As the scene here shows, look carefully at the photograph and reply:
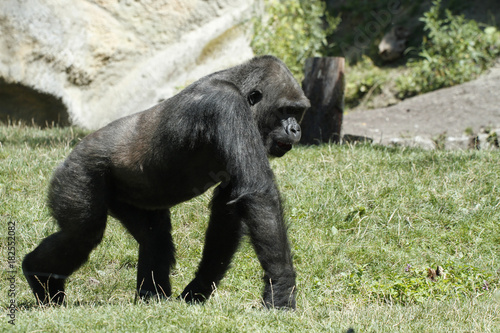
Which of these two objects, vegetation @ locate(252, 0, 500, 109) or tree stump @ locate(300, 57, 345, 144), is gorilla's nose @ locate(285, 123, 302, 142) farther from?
vegetation @ locate(252, 0, 500, 109)

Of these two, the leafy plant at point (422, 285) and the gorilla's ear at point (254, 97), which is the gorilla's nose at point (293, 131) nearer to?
the gorilla's ear at point (254, 97)

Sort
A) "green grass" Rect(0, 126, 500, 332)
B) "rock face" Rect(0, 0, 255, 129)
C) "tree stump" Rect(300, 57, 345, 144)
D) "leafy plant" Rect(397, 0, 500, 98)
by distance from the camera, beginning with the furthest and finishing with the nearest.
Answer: "leafy plant" Rect(397, 0, 500, 98) → "rock face" Rect(0, 0, 255, 129) → "tree stump" Rect(300, 57, 345, 144) → "green grass" Rect(0, 126, 500, 332)

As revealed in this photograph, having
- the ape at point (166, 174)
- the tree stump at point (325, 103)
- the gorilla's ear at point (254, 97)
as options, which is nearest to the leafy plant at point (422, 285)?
the ape at point (166, 174)

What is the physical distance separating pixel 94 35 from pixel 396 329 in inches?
287

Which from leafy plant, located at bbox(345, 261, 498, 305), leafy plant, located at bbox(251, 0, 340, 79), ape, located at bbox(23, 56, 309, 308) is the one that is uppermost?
ape, located at bbox(23, 56, 309, 308)

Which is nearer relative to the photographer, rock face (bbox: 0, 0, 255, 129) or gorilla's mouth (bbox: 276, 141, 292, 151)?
gorilla's mouth (bbox: 276, 141, 292, 151)

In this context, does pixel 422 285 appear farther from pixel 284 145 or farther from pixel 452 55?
pixel 452 55

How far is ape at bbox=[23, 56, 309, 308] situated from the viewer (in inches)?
147

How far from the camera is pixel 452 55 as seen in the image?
36.1ft

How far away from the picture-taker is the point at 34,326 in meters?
3.10

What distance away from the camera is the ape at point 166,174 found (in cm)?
372

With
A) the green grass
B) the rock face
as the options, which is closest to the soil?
the green grass

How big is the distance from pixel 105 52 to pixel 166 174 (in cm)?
588

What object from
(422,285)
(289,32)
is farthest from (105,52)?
(422,285)
